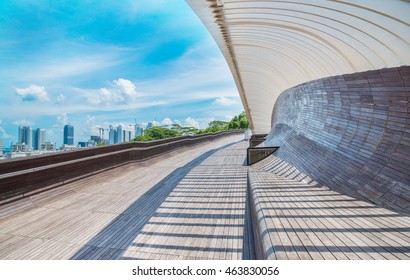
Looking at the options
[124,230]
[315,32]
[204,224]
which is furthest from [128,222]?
[315,32]

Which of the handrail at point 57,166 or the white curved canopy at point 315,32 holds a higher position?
the white curved canopy at point 315,32

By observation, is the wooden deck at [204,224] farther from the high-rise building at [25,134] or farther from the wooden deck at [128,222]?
the high-rise building at [25,134]

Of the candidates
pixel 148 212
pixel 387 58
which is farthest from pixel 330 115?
pixel 148 212

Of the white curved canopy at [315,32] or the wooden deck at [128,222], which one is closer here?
the wooden deck at [128,222]

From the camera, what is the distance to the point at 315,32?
6.60 meters

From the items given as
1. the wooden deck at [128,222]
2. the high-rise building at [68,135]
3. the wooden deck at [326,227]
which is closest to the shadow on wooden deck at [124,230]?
the wooden deck at [128,222]

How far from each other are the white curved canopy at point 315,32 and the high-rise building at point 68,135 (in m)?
91.2

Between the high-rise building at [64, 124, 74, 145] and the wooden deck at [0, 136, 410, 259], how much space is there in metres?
92.4

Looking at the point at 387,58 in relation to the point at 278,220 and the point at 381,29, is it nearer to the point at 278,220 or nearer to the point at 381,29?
the point at 381,29

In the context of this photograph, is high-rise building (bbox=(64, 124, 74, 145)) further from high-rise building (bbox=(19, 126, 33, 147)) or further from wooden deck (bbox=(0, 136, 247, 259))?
wooden deck (bbox=(0, 136, 247, 259))

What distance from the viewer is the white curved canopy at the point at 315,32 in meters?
4.06

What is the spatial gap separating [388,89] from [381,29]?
120cm

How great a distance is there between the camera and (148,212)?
451 cm

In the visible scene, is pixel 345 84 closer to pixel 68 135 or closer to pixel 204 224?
pixel 204 224
